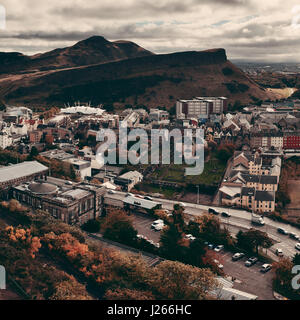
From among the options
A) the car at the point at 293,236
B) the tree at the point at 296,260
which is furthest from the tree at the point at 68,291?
the car at the point at 293,236

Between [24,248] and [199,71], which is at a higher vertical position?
[199,71]

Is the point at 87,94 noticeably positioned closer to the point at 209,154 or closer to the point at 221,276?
the point at 209,154

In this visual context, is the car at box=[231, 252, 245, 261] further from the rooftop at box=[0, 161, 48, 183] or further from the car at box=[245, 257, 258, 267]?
the rooftop at box=[0, 161, 48, 183]

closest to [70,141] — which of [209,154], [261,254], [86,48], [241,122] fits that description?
[209,154]

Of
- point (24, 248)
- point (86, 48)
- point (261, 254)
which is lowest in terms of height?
point (261, 254)

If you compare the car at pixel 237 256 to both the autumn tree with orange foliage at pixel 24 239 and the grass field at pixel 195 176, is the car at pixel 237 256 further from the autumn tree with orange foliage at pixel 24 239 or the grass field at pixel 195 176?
the grass field at pixel 195 176

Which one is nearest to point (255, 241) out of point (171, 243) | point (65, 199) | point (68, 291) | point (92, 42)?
point (171, 243)

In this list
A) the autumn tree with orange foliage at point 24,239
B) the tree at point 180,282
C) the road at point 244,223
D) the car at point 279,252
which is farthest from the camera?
the road at point 244,223
